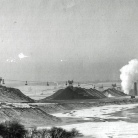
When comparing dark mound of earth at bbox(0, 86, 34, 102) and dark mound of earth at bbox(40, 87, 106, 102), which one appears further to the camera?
dark mound of earth at bbox(40, 87, 106, 102)

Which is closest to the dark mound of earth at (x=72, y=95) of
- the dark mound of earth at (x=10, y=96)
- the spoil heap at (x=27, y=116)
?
the dark mound of earth at (x=10, y=96)

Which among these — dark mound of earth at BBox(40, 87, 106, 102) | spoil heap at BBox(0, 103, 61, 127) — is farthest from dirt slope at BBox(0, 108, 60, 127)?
dark mound of earth at BBox(40, 87, 106, 102)

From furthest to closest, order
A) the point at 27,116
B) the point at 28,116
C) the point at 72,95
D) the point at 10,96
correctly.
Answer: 1. the point at 72,95
2. the point at 10,96
3. the point at 28,116
4. the point at 27,116

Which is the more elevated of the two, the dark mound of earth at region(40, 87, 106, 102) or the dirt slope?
the dark mound of earth at region(40, 87, 106, 102)

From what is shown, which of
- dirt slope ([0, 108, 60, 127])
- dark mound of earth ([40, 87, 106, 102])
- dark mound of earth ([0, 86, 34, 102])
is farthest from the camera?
dark mound of earth ([40, 87, 106, 102])

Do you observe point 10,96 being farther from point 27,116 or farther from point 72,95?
point 72,95

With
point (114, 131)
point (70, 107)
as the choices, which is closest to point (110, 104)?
point (70, 107)

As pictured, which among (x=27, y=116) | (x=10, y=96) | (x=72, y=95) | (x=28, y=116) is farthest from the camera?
(x=72, y=95)

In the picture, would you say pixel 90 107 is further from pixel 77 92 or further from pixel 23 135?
pixel 23 135

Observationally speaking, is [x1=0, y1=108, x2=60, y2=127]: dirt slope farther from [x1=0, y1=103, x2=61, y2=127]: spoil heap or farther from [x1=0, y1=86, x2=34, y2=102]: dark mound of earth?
[x1=0, y1=86, x2=34, y2=102]: dark mound of earth

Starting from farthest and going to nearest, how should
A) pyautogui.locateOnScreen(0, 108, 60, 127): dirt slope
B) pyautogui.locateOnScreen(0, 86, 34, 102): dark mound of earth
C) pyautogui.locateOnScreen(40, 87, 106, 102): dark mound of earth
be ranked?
pyautogui.locateOnScreen(40, 87, 106, 102): dark mound of earth → pyautogui.locateOnScreen(0, 86, 34, 102): dark mound of earth → pyautogui.locateOnScreen(0, 108, 60, 127): dirt slope

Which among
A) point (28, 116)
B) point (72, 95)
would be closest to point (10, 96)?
point (28, 116)
